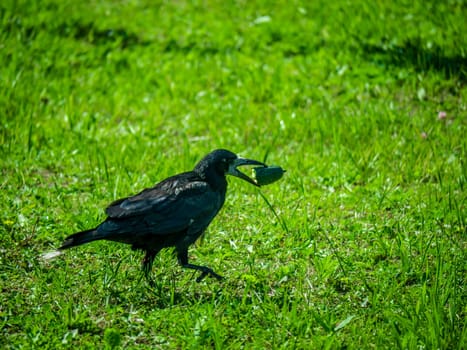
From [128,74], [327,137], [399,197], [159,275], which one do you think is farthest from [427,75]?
[159,275]

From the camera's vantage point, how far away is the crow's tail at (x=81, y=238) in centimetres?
455

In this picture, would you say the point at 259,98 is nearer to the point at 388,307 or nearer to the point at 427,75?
the point at 427,75

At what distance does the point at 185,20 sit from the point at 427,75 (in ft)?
12.2

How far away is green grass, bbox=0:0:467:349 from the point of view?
4.39 m

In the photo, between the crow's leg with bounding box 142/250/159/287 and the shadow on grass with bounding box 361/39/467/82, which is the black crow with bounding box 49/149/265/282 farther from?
the shadow on grass with bounding box 361/39/467/82

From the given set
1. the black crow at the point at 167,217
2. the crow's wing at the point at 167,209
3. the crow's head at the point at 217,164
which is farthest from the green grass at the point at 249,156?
the crow's head at the point at 217,164

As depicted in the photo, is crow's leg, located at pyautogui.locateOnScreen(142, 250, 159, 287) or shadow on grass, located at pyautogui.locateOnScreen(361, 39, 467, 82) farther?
shadow on grass, located at pyautogui.locateOnScreen(361, 39, 467, 82)

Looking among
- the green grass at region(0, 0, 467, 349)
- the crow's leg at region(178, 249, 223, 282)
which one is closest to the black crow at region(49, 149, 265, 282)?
the crow's leg at region(178, 249, 223, 282)

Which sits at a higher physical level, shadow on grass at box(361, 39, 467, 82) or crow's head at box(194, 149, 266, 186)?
crow's head at box(194, 149, 266, 186)

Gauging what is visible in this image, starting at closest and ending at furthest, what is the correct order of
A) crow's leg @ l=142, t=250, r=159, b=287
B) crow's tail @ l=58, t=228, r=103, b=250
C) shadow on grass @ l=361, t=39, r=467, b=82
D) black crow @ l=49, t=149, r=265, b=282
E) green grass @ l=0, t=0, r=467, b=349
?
green grass @ l=0, t=0, r=467, b=349 < crow's tail @ l=58, t=228, r=103, b=250 < black crow @ l=49, t=149, r=265, b=282 < crow's leg @ l=142, t=250, r=159, b=287 < shadow on grass @ l=361, t=39, r=467, b=82

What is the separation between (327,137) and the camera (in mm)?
7109

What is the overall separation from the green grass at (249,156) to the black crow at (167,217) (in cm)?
26

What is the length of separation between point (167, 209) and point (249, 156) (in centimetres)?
214

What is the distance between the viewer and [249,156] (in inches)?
270
